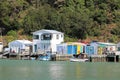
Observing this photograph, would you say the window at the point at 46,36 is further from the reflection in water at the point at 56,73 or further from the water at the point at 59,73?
the reflection in water at the point at 56,73

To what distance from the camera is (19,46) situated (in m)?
81.8

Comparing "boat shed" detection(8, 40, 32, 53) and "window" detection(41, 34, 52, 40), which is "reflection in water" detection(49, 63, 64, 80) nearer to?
"window" detection(41, 34, 52, 40)

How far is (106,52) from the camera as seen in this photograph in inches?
2867

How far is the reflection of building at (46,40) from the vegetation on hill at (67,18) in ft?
24.9

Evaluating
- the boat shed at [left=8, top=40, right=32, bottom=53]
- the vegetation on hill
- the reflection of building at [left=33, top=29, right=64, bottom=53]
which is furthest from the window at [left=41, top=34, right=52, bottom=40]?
the vegetation on hill

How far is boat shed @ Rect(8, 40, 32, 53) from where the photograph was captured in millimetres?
81188

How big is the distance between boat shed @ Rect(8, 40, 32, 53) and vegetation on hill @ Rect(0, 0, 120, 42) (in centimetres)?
585

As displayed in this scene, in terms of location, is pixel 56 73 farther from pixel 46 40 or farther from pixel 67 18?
pixel 67 18

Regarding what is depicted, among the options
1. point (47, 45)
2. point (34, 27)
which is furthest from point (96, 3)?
point (47, 45)

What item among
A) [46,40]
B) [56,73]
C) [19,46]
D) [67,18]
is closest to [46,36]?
[46,40]

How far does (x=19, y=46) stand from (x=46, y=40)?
5633 mm

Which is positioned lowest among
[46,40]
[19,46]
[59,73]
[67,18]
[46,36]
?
[59,73]

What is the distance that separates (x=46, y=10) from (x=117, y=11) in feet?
52.1

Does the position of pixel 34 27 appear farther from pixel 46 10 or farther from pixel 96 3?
pixel 96 3
